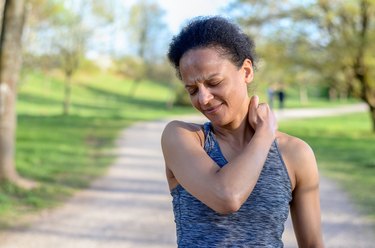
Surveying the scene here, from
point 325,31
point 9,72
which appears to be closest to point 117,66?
point 325,31

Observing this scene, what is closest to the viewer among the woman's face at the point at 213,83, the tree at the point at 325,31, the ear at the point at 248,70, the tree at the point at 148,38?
the woman's face at the point at 213,83

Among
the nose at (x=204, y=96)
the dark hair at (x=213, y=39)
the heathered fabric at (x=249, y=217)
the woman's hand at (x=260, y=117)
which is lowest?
the heathered fabric at (x=249, y=217)

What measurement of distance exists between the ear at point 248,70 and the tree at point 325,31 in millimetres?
15534

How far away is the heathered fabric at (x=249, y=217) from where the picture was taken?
1593mm

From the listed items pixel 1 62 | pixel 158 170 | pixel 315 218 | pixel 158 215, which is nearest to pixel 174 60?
pixel 315 218

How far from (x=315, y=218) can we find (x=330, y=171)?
29.5ft

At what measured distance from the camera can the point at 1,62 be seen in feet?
26.3

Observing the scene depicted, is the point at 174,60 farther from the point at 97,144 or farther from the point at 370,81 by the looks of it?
the point at 370,81

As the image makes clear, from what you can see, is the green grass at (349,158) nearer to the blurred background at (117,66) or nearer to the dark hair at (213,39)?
the blurred background at (117,66)

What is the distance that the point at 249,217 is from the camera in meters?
1.59

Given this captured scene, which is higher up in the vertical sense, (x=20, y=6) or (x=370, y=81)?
(x=20, y=6)

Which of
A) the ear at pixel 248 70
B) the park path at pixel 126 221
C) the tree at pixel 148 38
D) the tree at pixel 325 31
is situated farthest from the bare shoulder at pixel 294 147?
the tree at pixel 148 38

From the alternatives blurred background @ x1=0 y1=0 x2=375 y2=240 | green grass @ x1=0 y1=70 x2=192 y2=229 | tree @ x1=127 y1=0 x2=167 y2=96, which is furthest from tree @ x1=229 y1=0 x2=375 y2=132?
tree @ x1=127 y1=0 x2=167 y2=96

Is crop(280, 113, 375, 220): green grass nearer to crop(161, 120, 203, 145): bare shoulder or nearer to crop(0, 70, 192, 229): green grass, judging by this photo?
crop(0, 70, 192, 229): green grass
